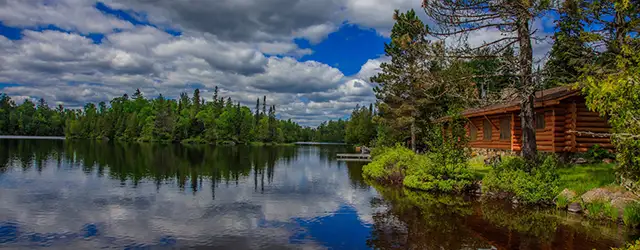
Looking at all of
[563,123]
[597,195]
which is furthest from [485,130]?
[597,195]

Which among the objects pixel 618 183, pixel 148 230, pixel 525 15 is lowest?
pixel 148 230

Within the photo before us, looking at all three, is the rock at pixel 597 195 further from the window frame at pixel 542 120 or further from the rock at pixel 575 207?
the window frame at pixel 542 120

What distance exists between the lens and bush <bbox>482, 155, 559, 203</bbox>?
1622 cm

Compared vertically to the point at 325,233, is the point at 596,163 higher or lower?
higher

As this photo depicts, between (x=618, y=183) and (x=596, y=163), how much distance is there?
596cm

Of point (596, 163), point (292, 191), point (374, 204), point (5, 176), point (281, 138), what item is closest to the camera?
point (374, 204)

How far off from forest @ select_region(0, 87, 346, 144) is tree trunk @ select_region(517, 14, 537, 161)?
3587 inches

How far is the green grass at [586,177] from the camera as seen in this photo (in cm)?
1555

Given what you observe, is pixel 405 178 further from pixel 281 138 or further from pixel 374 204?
pixel 281 138

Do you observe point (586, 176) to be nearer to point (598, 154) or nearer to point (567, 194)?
point (567, 194)

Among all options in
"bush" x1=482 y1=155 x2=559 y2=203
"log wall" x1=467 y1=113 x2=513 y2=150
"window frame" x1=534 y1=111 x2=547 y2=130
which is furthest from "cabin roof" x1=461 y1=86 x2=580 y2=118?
"bush" x1=482 y1=155 x2=559 y2=203

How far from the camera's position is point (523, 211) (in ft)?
51.5

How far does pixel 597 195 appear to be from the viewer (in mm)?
14391

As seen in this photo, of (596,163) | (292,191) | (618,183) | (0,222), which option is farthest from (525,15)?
(0,222)
